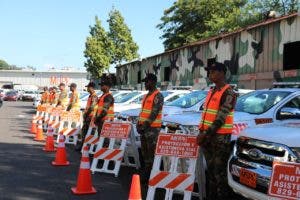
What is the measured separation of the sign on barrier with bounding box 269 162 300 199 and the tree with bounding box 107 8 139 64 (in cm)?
4110

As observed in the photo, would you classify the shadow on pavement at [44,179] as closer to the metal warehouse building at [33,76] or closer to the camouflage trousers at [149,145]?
the camouflage trousers at [149,145]

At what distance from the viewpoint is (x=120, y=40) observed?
4575cm

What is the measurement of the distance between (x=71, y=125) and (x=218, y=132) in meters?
8.77

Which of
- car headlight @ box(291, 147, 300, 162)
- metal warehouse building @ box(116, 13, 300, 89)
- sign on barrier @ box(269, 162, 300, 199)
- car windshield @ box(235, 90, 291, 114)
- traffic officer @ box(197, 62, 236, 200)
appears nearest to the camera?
sign on barrier @ box(269, 162, 300, 199)

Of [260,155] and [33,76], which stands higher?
[33,76]

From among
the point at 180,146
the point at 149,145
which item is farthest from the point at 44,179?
the point at 180,146

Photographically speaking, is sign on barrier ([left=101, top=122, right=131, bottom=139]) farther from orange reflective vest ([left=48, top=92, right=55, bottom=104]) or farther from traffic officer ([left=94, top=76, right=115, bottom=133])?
orange reflective vest ([left=48, top=92, right=55, bottom=104])

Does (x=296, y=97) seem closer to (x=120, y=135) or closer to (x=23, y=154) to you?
(x=120, y=135)

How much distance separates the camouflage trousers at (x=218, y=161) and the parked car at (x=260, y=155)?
0.14 metres

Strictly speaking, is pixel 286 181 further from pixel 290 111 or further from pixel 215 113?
pixel 290 111

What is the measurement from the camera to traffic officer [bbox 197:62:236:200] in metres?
6.20

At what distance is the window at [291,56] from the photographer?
16.4 m

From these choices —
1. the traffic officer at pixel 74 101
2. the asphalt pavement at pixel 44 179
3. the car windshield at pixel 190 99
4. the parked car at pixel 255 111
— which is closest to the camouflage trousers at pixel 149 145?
the parked car at pixel 255 111

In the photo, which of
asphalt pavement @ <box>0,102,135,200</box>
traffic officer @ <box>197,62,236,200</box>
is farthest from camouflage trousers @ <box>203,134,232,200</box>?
asphalt pavement @ <box>0,102,135,200</box>
